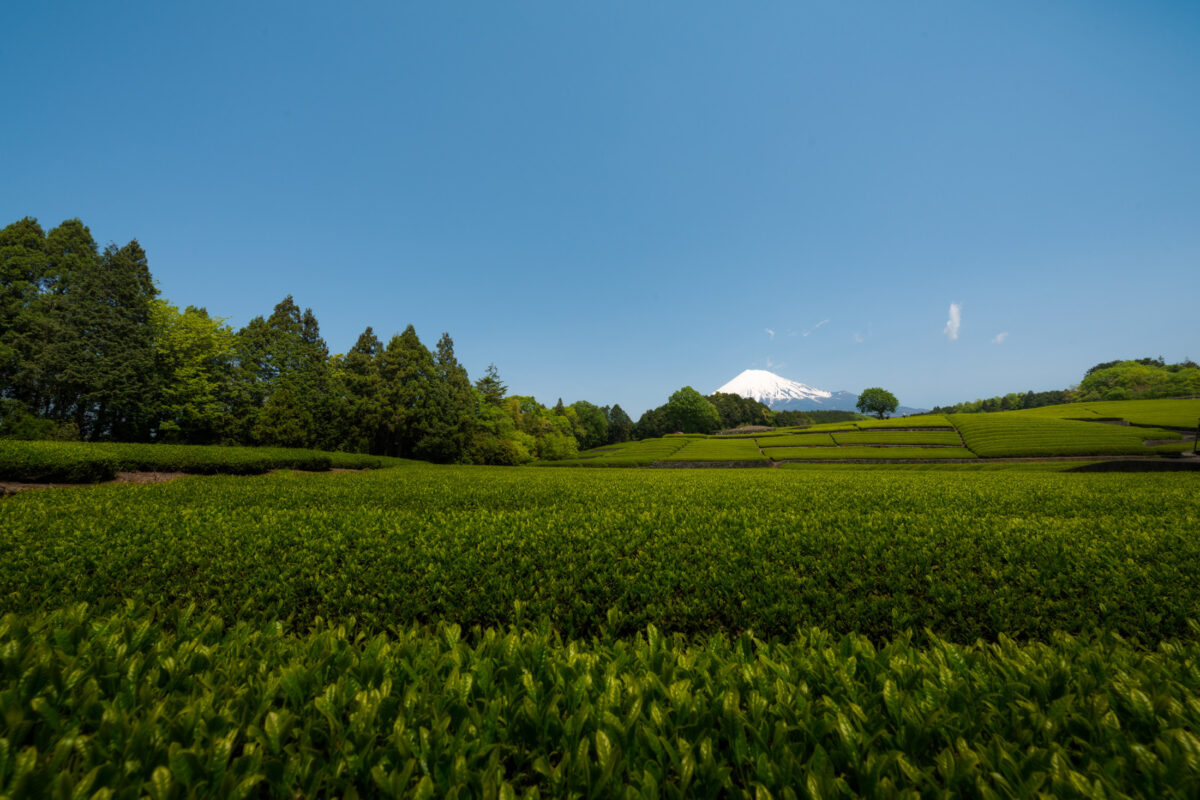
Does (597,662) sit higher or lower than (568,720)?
lower

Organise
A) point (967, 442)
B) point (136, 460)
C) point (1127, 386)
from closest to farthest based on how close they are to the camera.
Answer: point (136, 460), point (967, 442), point (1127, 386)

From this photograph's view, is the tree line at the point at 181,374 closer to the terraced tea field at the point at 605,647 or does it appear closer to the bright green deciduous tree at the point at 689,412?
the terraced tea field at the point at 605,647

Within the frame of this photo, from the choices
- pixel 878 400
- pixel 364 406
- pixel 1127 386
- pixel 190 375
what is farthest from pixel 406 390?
pixel 1127 386

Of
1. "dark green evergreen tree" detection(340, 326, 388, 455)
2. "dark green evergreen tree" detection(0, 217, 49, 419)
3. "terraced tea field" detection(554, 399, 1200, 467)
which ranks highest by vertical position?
"dark green evergreen tree" detection(0, 217, 49, 419)

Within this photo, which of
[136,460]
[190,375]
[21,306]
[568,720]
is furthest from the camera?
[190,375]

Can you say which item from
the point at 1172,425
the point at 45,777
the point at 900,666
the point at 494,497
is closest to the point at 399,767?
the point at 45,777

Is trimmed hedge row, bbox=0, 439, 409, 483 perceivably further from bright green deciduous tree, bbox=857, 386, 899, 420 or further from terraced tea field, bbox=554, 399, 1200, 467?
bright green deciduous tree, bbox=857, 386, 899, 420

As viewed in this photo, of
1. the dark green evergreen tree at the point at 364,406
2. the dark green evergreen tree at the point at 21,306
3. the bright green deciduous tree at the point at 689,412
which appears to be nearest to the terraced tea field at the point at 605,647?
the dark green evergreen tree at the point at 364,406

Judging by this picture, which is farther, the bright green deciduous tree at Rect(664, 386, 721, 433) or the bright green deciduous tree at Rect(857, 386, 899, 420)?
the bright green deciduous tree at Rect(857, 386, 899, 420)

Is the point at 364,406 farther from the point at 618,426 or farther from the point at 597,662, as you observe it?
the point at 618,426

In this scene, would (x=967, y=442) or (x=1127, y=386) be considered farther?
(x=1127, y=386)

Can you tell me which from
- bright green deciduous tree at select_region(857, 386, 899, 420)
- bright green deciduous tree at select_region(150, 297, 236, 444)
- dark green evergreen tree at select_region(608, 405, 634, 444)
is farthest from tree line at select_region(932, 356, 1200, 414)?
bright green deciduous tree at select_region(150, 297, 236, 444)

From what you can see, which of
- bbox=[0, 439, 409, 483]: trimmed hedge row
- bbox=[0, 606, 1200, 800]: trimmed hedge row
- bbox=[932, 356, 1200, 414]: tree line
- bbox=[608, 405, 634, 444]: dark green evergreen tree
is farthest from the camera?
bbox=[608, 405, 634, 444]: dark green evergreen tree

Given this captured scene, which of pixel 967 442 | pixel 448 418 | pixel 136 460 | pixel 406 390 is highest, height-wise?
pixel 406 390
